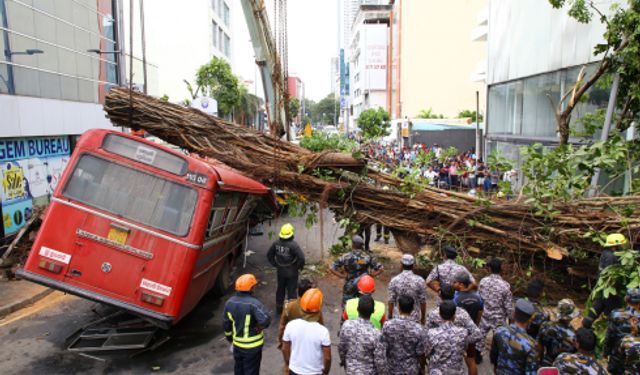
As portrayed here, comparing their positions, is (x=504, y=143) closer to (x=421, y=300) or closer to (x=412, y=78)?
(x=421, y=300)

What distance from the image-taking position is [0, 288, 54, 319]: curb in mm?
8250

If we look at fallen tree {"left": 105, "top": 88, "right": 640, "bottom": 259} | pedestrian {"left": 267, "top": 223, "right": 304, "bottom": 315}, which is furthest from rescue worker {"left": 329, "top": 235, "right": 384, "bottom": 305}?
fallen tree {"left": 105, "top": 88, "right": 640, "bottom": 259}

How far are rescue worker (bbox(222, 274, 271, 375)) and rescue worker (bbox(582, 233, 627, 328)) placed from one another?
454 cm

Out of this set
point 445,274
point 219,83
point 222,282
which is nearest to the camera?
point 445,274

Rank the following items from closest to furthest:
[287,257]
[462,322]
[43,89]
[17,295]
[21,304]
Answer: [462,322], [287,257], [21,304], [17,295], [43,89]

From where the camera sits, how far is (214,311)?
28.1ft

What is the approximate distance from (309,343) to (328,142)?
7811 millimetres

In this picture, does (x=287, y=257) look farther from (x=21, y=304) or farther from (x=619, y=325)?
(x=21, y=304)

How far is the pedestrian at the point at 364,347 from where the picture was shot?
15.0 ft

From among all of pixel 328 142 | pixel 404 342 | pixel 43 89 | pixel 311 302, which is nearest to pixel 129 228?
pixel 311 302

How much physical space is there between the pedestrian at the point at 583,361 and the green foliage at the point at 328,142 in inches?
280

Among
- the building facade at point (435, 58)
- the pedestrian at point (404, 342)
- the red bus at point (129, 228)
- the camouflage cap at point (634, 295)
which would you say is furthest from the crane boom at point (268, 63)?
the building facade at point (435, 58)

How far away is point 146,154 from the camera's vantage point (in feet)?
22.1

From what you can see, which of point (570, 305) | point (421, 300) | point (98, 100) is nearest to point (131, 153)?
point (421, 300)
